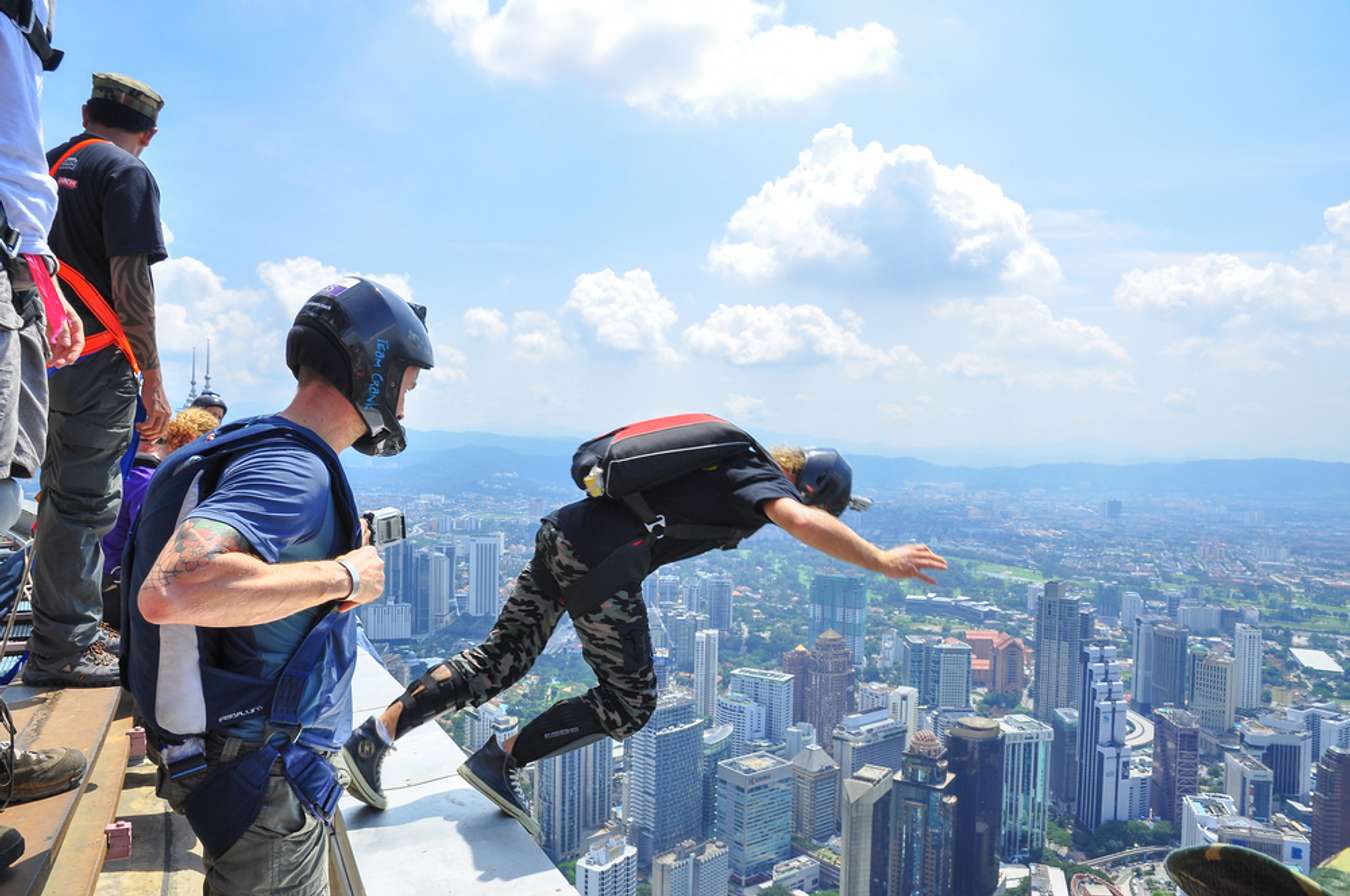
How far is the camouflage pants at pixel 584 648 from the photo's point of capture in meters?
3.04

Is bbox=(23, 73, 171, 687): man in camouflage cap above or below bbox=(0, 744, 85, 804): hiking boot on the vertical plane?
above

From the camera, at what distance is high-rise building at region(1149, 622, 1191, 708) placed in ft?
159

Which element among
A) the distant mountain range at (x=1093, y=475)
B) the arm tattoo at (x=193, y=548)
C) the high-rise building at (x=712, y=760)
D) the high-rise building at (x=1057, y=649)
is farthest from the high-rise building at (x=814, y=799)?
the distant mountain range at (x=1093, y=475)

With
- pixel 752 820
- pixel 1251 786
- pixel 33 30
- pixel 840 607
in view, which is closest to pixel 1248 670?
pixel 1251 786

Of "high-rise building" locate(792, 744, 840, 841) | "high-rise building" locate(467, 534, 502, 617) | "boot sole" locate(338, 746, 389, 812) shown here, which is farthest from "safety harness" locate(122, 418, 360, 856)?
"high-rise building" locate(792, 744, 840, 841)

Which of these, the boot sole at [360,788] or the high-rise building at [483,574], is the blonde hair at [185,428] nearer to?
the boot sole at [360,788]

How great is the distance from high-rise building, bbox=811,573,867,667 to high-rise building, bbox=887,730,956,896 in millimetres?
29727

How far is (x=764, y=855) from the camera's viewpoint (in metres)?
29.4

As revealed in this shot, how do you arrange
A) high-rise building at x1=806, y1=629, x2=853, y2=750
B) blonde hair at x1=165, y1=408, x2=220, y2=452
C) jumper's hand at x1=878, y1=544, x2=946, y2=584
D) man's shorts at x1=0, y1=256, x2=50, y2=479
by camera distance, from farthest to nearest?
1. high-rise building at x1=806, y1=629, x2=853, y2=750
2. blonde hair at x1=165, y1=408, x2=220, y2=452
3. jumper's hand at x1=878, y1=544, x2=946, y2=584
4. man's shorts at x1=0, y1=256, x2=50, y2=479

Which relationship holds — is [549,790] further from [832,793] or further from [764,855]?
[832,793]

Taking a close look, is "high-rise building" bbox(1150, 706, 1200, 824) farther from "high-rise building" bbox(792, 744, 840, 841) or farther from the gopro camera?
the gopro camera

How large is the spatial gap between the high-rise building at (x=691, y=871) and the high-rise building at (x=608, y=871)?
49.5ft

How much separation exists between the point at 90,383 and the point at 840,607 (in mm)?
62357

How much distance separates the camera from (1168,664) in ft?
161
